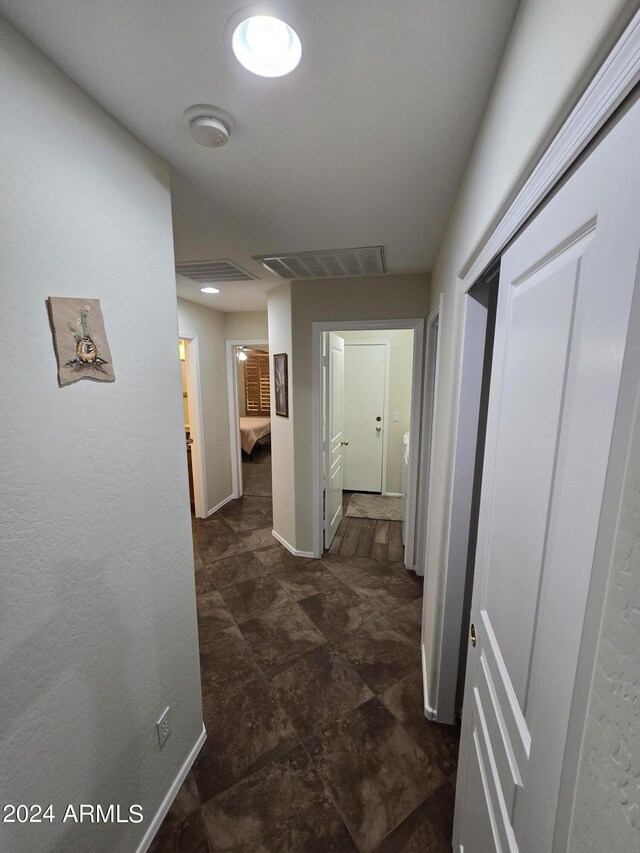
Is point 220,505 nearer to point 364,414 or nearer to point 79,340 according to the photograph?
point 364,414

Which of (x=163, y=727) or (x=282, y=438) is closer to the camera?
(x=163, y=727)

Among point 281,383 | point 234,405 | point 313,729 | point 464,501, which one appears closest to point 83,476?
point 464,501

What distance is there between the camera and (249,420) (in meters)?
7.45

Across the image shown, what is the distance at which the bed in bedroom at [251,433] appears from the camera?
6477mm

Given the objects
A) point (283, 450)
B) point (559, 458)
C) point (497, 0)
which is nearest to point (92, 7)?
point (497, 0)

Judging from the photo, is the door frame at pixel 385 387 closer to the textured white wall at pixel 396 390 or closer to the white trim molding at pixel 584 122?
the textured white wall at pixel 396 390

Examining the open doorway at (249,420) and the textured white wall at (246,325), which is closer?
the textured white wall at (246,325)

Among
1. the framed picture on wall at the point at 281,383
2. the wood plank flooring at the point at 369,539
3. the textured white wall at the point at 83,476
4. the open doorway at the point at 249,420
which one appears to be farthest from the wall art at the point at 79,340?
the open doorway at the point at 249,420

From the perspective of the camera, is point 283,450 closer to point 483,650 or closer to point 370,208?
point 370,208

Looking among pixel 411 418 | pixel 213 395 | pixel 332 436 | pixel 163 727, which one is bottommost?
pixel 163 727

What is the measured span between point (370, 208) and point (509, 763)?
1922 mm

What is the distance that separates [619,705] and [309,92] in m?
1.38

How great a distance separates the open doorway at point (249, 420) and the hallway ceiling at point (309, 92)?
2590mm

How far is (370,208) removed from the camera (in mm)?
1542
